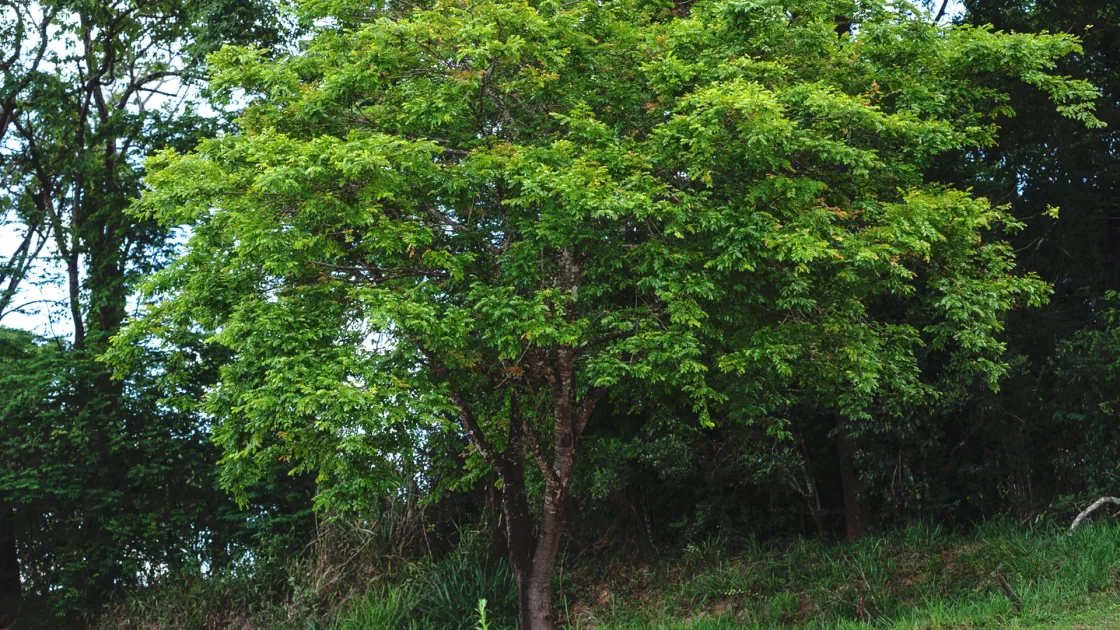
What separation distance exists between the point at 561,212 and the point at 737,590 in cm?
721

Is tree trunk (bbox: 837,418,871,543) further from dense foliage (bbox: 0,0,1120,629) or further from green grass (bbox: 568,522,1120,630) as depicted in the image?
green grass (bbox: 568,522,1120,630)

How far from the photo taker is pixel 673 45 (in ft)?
34.5

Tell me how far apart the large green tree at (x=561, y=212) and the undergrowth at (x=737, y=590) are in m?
2.74

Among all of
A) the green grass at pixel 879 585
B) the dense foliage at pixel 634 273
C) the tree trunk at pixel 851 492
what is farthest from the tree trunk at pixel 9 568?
the tree trunk at pixel 851 492

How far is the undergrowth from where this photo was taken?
11.9 meters

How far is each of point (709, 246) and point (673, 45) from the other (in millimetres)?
2169

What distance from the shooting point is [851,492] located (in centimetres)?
1582

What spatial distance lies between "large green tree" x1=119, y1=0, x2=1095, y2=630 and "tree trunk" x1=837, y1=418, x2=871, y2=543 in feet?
13.0

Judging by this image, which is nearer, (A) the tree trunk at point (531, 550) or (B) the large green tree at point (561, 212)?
(B) the large green tree at point (561, 212)

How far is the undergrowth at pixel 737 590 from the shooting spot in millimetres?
11852

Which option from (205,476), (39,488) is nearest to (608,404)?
(205,476)

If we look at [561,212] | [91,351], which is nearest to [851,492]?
[561,212]

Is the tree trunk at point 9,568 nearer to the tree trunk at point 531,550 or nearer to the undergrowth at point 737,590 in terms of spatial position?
the undergrowth at point 737,590

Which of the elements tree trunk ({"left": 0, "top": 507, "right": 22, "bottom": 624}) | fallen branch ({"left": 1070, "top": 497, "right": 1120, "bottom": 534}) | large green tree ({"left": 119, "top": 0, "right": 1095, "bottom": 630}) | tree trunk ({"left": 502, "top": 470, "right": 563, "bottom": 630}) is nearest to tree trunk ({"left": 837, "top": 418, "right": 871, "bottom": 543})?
fallen branch ({"left": 1070, "top": 497, "right": 1120, "bottom": 534})
